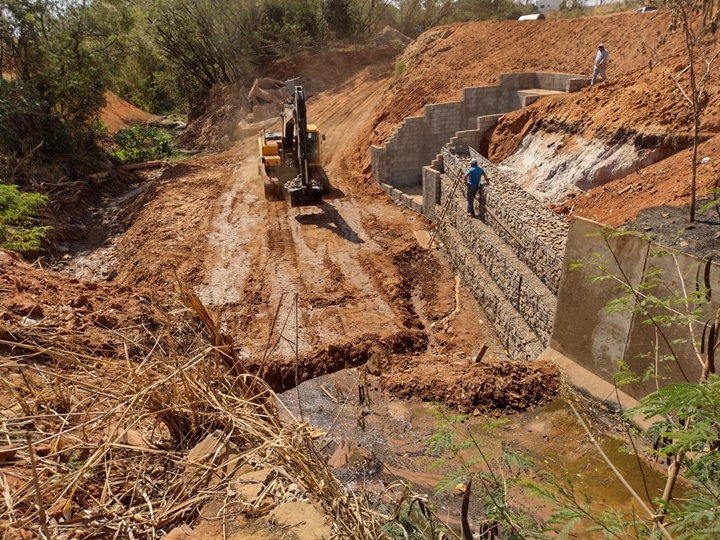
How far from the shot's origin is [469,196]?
11656 millimetres

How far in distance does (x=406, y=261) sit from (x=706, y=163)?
271 inches

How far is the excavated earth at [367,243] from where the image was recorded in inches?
283

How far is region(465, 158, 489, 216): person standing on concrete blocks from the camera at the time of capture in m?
11.2

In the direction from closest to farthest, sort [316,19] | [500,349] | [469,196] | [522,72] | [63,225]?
[500,349] → [469,196] → [63,225] → [522,72] → [316,19]

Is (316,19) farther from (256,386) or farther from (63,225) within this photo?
(256,386)

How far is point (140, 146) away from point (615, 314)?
2196 centimetres

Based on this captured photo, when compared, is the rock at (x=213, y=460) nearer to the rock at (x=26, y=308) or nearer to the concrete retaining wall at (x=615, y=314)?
the concrete retaining wall at (x=615, y=314)

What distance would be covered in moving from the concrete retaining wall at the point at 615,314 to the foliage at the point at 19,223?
12281 mm

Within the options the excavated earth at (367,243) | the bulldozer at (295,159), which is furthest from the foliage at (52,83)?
the bulldozer at (295,159)

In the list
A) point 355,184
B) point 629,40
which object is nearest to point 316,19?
Result: point 355,184

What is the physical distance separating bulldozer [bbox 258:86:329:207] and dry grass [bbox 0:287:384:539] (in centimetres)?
1050

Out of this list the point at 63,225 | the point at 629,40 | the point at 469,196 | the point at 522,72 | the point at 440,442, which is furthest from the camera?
the point at 522,72

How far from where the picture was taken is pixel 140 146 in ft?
72.3

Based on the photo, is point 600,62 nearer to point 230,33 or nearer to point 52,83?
point 52,83
